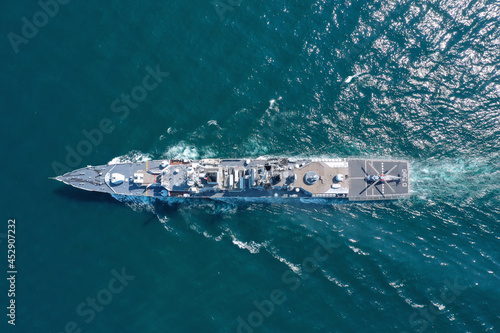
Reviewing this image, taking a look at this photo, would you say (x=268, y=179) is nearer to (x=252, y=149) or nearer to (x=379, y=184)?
(x=252, y=149)

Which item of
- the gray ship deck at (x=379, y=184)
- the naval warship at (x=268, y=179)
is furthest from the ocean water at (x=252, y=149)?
the naval warship at (x=268, y=179)

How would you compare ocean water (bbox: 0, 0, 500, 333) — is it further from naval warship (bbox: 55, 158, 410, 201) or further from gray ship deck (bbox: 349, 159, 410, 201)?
naval warship (bbox: 55, 158, 410, 201)

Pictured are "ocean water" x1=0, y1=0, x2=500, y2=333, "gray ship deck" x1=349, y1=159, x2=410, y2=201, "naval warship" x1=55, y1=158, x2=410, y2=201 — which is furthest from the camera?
"gray ship deck" x1=349, y1=159, x2=410, y2=201

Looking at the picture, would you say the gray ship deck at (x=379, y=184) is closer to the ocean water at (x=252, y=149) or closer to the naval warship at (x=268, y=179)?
the naval warship at (x=268, y=179)

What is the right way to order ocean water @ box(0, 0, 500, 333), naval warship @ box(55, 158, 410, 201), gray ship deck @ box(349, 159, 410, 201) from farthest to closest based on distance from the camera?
gray ship deck @ box(349, 159, 410, 201), naval warship @ box(55, 158, 410, 201), ocean water @ box(0, 0, 500, 333)

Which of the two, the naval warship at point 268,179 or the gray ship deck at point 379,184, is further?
the gray ship deck at point 379,184

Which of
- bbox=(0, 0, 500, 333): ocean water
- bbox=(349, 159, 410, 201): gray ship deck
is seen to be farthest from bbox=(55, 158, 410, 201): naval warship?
bbox=(0, 0, 500, 333): ocean water
